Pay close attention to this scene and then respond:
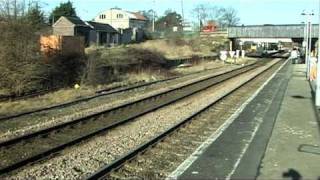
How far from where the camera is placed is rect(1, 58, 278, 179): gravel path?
31.8ft

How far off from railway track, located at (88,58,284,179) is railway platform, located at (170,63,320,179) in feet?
1.12

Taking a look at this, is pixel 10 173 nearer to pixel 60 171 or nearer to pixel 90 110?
pixel 60 171

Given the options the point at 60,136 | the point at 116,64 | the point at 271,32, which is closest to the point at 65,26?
the point at 271,32

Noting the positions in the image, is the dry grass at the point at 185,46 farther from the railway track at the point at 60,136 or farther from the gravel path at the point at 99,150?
the gravel path at the point at 99,150

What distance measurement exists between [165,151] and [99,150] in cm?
140

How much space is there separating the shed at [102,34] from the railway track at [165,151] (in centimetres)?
7468

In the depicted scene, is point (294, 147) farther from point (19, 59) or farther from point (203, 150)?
point (19, 59)

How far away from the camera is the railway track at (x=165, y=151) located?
967 centimetres

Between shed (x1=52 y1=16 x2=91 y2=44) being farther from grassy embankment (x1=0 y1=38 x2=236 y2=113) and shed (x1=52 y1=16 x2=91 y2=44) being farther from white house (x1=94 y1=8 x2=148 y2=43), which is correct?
white house (x1=94 y1=8 x2=148 y2=43)

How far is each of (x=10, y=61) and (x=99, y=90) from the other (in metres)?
4.87

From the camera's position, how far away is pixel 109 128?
14.8 metres

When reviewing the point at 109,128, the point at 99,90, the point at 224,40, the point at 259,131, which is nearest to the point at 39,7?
the point at 99,90

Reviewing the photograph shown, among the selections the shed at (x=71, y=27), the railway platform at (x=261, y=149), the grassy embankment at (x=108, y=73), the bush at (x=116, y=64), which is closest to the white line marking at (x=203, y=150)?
the railway platform at (x=261, y=149)

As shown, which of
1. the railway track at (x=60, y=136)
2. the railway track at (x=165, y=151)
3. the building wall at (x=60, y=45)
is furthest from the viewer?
the building wall at (x=60, y=45)
